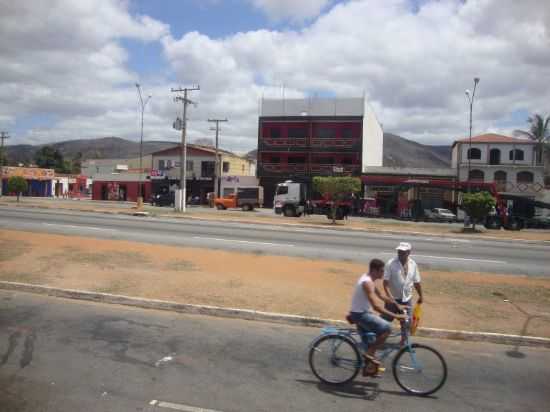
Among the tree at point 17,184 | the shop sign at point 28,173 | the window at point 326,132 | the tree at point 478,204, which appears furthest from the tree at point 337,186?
the shop sign at point 28,173

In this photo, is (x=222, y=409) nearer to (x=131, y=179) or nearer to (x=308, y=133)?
(x=308, y=133)

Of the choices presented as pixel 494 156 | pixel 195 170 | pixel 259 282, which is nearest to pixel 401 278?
pixel 259 282

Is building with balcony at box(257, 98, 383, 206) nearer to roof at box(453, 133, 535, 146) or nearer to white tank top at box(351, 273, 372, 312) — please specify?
roof at box(453, 133, 535, 146)

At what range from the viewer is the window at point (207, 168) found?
6395 cm

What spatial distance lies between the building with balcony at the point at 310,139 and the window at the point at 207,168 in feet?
26.8

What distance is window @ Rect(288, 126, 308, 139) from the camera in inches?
2274

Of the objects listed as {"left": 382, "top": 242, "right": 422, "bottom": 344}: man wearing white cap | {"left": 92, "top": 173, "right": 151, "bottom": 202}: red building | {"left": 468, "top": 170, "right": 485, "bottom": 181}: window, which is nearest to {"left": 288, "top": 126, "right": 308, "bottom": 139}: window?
{"left": 468, "top": 170, "right": 485, "bottom": 181}: window

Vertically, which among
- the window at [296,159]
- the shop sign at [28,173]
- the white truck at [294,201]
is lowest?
the white truck at [294,201]

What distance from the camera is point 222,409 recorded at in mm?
5246

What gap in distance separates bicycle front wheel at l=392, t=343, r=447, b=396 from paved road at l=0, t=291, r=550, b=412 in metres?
0.14

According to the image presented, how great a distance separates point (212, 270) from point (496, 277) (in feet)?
25.8

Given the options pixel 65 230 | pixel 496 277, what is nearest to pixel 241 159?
pixel 65 230

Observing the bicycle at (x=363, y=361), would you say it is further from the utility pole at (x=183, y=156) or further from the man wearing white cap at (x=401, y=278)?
the utility pole at (x=183, y=156)

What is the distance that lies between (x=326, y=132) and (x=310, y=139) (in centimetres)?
196
